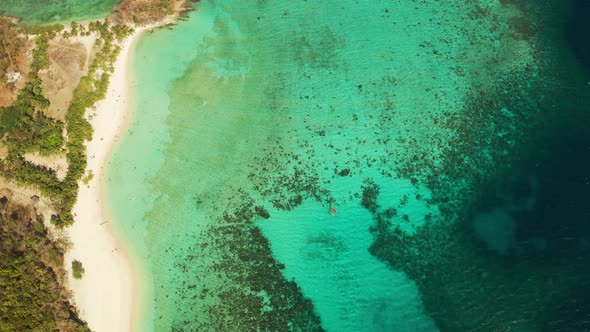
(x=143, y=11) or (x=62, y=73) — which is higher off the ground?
(x=143, y=11)

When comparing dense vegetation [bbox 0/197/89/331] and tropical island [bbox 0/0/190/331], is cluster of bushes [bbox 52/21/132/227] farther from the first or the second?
dense vegetation [bbox 0/197/89/331]

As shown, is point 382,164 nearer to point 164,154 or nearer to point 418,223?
point 418,223

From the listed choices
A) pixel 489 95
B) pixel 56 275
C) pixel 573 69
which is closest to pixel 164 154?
pixel 56 275

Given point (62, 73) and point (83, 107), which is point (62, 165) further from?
point (62, 73)

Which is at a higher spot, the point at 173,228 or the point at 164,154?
the point at 164,154

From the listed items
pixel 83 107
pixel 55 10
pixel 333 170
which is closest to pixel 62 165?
pixel 83 107

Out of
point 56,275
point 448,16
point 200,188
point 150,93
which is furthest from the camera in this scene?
point 448,16
